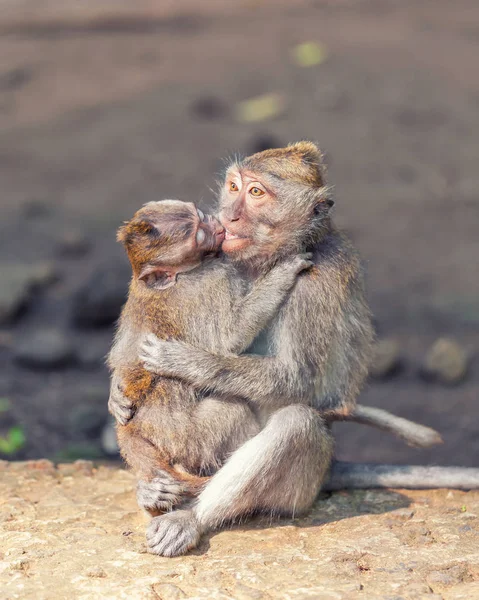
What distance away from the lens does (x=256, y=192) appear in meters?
5.61

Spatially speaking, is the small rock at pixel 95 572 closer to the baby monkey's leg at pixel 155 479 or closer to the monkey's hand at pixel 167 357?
the baby monkey's leg at pixel 155 479

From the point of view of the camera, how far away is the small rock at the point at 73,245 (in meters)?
12.4

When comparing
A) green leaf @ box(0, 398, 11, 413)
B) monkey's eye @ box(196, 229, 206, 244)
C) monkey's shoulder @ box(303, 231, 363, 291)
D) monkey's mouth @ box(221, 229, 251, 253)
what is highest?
monkey's eye @ box(196, 229, 206, 244)

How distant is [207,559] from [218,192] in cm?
227

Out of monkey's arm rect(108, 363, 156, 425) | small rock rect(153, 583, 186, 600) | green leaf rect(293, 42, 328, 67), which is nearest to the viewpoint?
small rock rect(153, 583, 186, 600)

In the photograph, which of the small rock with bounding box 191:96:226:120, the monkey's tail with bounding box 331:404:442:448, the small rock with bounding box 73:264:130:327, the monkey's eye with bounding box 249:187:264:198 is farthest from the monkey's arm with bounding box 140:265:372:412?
the small rock with bounding box 191:96:226:120

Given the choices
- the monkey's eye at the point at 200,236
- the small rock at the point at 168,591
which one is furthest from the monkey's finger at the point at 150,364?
the small rock at the point at 168,591

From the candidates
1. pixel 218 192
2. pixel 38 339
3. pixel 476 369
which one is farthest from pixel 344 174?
pixel 218 192

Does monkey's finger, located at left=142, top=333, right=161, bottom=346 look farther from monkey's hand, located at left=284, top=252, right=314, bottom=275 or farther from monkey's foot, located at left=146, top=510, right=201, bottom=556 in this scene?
monkey's foot, located at left=146, top=510, right=201, bottom=556

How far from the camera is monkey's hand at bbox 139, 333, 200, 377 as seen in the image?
210 inches

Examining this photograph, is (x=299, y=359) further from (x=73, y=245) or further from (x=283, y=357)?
(x=73, y=245)

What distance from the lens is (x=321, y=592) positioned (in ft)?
15.4

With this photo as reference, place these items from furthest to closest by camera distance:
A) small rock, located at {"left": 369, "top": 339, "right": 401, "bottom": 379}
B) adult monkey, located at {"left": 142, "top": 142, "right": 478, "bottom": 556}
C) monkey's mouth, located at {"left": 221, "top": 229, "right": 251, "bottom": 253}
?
small rock, located at {"left": 369, "top": 339, "right": 401, "bottom": 379}
monkey's mouth, located at {"left": 221, "top": 229, "right": 251, "bottom": 253}
adult monkey, located at {"left": 142, "top": 142, "right": 478, "bottom": 556}

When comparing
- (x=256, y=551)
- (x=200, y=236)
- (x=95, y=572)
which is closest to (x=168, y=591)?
(x=95, y=572)
